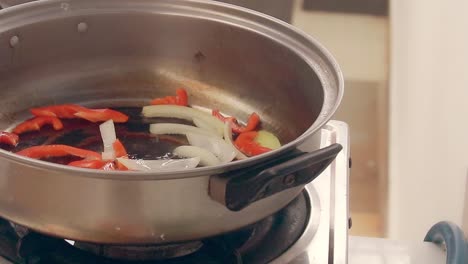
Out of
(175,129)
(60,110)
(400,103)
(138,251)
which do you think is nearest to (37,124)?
(60,110)

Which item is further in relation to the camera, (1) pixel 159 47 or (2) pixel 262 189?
(1) pixel 159 47

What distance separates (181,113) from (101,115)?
0.10 m

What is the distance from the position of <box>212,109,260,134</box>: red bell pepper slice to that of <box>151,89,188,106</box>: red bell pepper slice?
1.7 inches

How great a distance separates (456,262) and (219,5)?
405 mm

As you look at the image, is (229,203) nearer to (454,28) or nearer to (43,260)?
(43,260)

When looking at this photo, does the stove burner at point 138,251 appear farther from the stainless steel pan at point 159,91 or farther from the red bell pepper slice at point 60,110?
the red bell pepper slice at point 60,110

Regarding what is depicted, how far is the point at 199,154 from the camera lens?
77 cm

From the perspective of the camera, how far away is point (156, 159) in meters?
0.78

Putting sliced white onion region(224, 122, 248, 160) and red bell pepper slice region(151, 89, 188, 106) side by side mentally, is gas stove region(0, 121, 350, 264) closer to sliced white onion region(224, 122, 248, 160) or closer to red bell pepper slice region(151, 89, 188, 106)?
sliced white onion region(224, 122, 248, 160)

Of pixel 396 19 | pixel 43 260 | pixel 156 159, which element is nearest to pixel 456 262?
pixel 156 159

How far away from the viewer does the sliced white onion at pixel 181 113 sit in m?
0.85

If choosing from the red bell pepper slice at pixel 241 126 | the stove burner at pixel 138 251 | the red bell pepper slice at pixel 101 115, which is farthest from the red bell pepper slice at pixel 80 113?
the stove burner at pixel 138 251

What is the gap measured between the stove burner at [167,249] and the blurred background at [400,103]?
392mm

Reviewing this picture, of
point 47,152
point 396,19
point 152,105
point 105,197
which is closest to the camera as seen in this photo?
point 105,197
